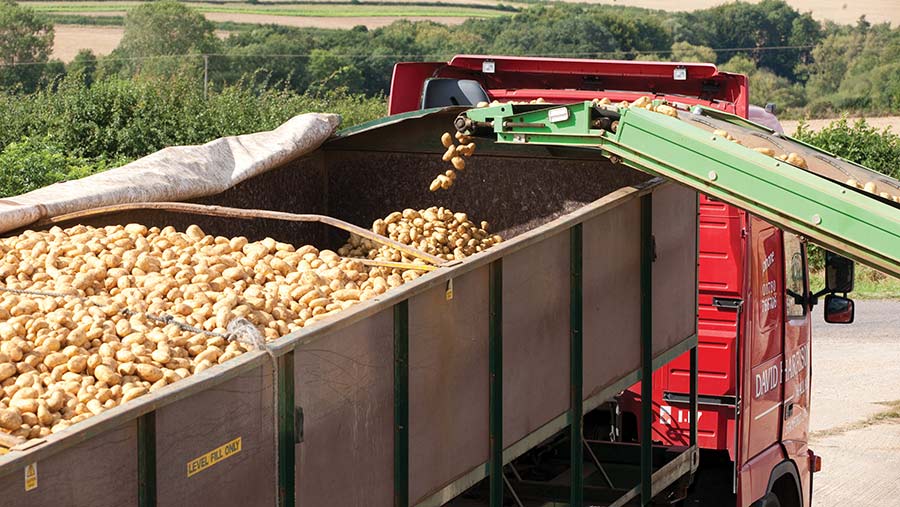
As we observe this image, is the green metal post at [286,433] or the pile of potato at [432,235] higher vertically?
the pile of potato at [432,235]

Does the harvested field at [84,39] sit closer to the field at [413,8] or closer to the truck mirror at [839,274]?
the field at [413,8]

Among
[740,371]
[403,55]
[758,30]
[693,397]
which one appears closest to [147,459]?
[693,397]

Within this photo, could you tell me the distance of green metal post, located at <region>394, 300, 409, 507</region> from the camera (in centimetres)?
417

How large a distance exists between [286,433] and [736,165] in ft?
7.85

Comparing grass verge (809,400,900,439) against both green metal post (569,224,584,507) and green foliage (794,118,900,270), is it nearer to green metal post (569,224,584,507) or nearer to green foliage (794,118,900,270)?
green metal post (569,224,584,507)

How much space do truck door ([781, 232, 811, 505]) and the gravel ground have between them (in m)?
2.28

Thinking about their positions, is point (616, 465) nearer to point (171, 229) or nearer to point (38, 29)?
point (171, 229)

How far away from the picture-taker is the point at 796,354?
7.46m

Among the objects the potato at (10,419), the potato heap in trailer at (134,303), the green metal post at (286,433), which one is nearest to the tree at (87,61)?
the potato heap in trailer at (134,303)

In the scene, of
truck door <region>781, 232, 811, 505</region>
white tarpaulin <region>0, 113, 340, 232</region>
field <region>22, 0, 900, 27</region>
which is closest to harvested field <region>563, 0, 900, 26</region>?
field <region>22, 0, 900, 27</region>

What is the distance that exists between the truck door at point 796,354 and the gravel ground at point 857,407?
2.28m

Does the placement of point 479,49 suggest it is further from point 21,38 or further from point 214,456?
point 214,456

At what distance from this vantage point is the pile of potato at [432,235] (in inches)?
243

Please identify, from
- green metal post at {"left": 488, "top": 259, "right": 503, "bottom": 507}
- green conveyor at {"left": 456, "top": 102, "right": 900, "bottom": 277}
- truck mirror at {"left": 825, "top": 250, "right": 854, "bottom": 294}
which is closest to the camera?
green metal post at {"left": 488, "top": 259, "right": 503, "bottom": 507}
